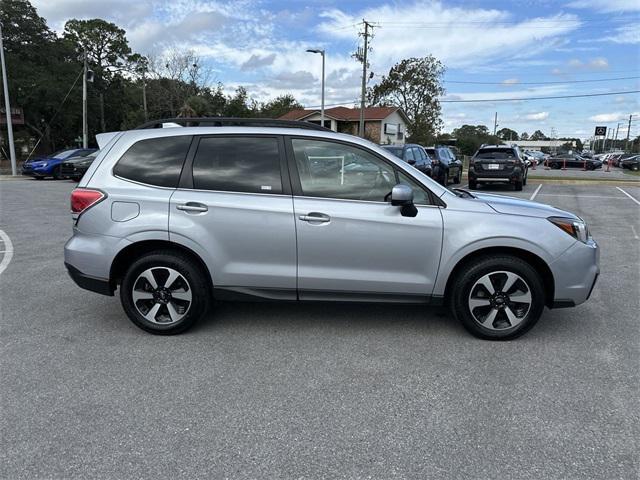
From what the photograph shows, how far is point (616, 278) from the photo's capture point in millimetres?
6289

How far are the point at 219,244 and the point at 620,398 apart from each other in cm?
313

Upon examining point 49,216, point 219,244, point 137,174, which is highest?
point 137,174

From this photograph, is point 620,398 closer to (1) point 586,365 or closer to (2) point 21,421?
(1) point 586,365

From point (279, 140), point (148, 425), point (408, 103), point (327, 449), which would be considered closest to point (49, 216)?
point (279, 140)

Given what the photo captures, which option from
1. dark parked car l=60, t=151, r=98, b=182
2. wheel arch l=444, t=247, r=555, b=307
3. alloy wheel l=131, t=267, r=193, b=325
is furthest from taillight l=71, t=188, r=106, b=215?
dark parked car l=60, t=151, r=98, b=182

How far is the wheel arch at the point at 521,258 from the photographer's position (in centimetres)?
412

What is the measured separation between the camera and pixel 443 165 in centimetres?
1833

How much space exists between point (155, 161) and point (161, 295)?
3.83ft

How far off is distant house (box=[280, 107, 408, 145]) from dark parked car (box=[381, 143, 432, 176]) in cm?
3584

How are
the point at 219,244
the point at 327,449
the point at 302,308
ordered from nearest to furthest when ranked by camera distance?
the point at 327,449
the point at 219,244
the point at 302,308

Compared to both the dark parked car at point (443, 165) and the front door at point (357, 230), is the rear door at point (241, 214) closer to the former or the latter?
the front door at point (357, 230)

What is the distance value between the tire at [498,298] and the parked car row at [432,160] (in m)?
9.46

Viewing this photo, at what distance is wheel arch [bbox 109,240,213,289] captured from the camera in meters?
4.24

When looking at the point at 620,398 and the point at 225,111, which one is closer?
the point at 620,398
